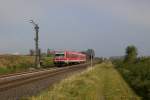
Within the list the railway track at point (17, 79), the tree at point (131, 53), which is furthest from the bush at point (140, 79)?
the tree at point (131, 53)

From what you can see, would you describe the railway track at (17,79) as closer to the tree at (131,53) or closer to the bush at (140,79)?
the bush at (140,79)

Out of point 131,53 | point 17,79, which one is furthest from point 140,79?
point 131,53

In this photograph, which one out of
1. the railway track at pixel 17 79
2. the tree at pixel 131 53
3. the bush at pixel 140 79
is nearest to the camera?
the railway track at pixel 17 79

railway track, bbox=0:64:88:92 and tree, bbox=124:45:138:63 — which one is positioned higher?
tree, bbox=124:45:138:63

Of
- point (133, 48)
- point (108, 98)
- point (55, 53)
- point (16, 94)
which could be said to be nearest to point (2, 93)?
point (16, 94)

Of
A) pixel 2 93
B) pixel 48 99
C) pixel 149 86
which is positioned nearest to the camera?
→ pixel 48 99

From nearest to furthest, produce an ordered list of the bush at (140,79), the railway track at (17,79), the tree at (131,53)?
the railway track at (17,79), the bush at (140,79), the tree at (131,53)

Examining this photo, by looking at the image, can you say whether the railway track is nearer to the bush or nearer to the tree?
the bush

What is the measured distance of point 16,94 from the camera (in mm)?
18453

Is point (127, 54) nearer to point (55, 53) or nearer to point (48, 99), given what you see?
point (55, 53)

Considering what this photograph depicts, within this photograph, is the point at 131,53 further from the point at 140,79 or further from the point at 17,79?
the point at 17,79

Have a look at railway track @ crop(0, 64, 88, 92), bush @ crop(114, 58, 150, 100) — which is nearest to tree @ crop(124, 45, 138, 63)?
bush @ crop(114, 58, 150, 100)

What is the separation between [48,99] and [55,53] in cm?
4863

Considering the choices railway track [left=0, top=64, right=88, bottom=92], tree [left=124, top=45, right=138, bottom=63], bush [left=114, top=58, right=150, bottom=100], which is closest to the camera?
railway track [left=0, top=64, right=88, bottom=92]
